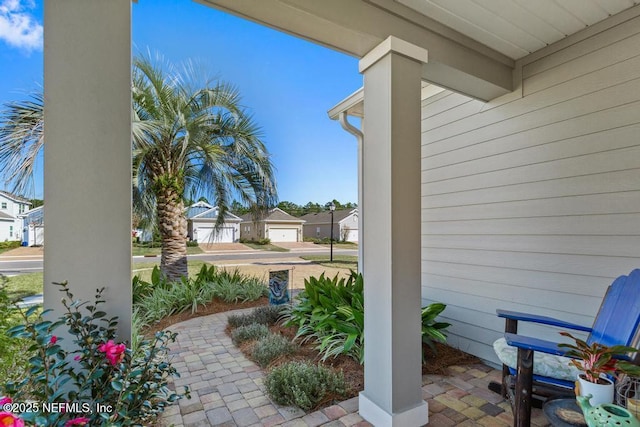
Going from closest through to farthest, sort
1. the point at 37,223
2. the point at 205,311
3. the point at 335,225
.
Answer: the point at 37,223 < the point at 205,311 < the point at 335,225

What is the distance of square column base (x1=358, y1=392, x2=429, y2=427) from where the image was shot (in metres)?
2.01

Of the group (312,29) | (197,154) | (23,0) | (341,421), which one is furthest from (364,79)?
(197,154)

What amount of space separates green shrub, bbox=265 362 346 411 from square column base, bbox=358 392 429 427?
0.34 metres

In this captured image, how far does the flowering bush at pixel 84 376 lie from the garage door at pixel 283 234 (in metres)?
27.4

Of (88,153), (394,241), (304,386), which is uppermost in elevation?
(88,153)

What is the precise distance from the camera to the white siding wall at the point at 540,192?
2.28m

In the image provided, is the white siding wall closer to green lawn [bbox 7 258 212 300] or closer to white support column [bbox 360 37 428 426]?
white support column [bbox 360 37 428 426]

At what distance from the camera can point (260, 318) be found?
4.50 m

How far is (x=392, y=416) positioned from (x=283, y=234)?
2761 cm

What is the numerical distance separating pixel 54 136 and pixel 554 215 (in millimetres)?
3455

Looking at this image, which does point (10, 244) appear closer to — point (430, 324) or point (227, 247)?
point (430, 324)

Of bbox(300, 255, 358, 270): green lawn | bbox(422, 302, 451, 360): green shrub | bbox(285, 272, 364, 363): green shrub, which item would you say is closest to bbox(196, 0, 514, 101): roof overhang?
bbox(422, 302, 451, 360): green shrub

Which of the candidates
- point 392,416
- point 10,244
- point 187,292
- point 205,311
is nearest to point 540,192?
point 392,416

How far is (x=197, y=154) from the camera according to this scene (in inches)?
253
